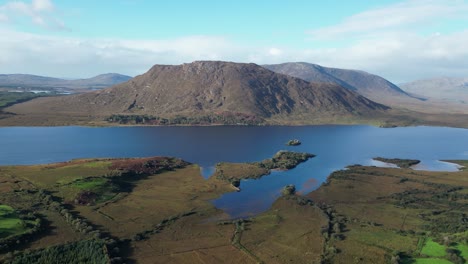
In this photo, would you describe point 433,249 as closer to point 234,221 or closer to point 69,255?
point 234,221

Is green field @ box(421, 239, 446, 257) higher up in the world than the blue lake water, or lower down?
lower down

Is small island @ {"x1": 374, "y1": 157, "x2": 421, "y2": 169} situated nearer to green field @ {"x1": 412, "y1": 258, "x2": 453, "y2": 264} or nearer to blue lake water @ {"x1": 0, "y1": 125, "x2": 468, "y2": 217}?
blue lake water @ {"x1": 0, "y1": 125, "x2": 468, "y2": 217}

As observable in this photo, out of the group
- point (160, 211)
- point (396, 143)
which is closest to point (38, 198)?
point (160, 211)

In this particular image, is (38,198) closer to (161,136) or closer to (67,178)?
(67,178)

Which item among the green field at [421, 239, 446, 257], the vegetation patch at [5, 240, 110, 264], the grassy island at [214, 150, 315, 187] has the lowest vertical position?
the vegetation patch at [5, 240, 110, 264]

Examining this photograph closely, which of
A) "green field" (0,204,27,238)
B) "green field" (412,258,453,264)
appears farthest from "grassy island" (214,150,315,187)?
"green field" (0,204,27,238)

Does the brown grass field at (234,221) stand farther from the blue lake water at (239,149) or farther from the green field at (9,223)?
the blue lake water at (239,149)

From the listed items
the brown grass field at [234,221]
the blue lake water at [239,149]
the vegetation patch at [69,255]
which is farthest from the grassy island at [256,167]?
the vegetation patch at [69,255]

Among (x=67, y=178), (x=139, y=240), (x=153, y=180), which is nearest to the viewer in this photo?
(x=139, y=240)

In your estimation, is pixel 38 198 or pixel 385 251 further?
pixel 38 198
